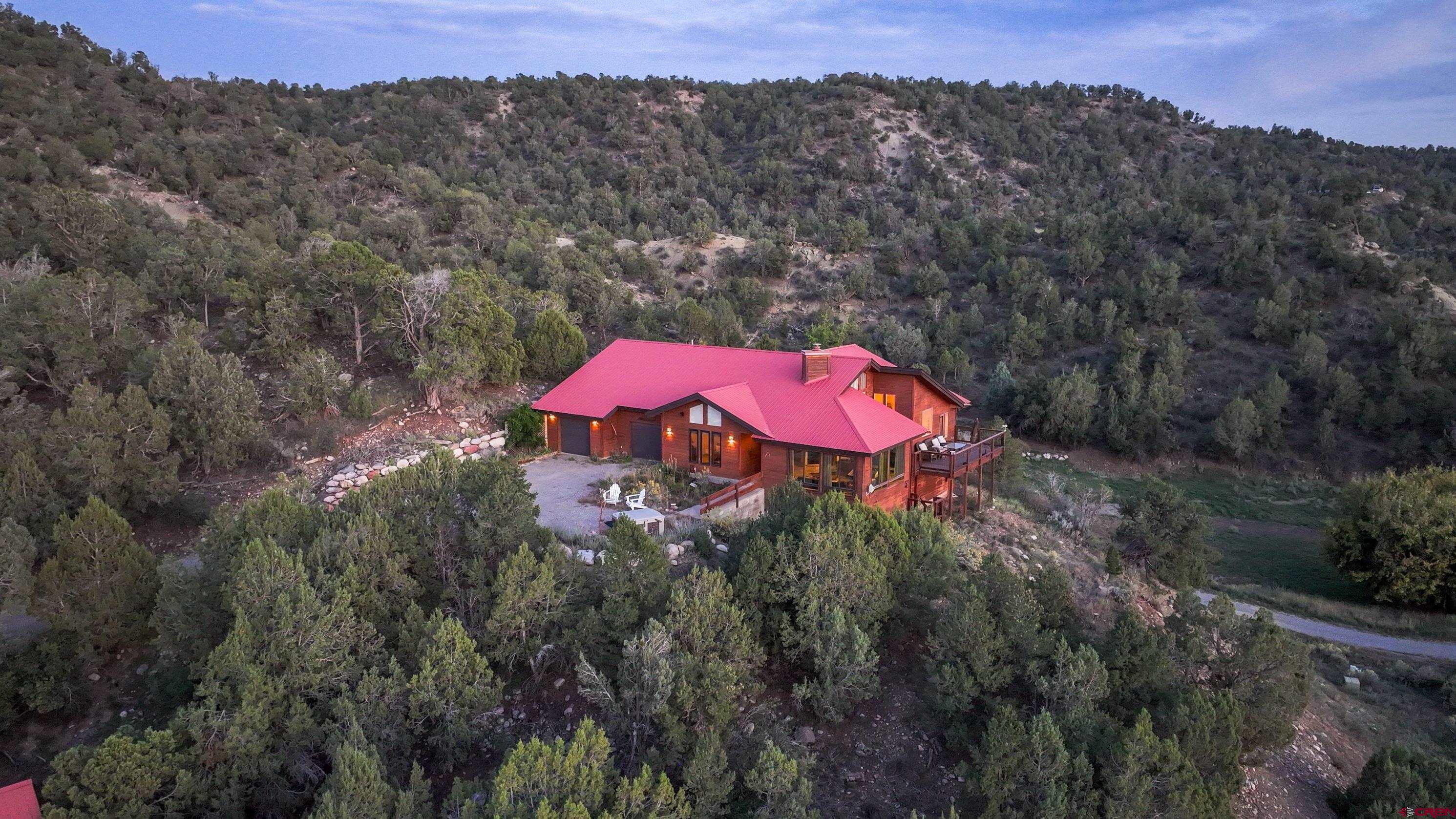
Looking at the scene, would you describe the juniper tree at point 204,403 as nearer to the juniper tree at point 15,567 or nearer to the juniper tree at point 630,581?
the juniper tree at point 15,567

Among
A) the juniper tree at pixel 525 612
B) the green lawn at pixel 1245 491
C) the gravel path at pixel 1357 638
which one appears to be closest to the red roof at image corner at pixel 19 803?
the juniper tree at pixel 525 612

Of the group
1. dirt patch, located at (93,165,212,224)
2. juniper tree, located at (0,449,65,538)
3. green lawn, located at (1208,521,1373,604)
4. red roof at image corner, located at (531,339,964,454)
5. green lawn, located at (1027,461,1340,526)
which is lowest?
green lawn, located at (1208,521,1373,604)

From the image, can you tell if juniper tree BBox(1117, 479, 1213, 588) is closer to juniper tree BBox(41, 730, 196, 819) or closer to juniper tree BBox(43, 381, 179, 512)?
juniper tree BBox(41, 730, 196, 819)

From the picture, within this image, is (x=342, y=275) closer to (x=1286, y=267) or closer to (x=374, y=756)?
(x=374, y=756)

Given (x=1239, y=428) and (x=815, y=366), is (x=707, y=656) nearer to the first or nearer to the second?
(x=815, y=366)

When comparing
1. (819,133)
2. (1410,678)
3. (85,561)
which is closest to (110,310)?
(85,561)

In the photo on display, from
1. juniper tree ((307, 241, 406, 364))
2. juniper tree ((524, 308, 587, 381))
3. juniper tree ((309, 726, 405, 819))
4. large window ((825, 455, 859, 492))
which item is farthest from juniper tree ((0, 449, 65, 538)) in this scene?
large window ((825, 455, 859, 492))
